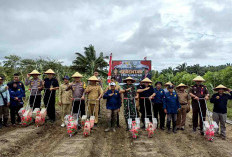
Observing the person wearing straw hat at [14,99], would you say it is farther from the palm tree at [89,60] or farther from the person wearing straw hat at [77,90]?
the palm tree at [89,60]

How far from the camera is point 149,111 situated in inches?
236

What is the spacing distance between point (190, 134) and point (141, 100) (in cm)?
185

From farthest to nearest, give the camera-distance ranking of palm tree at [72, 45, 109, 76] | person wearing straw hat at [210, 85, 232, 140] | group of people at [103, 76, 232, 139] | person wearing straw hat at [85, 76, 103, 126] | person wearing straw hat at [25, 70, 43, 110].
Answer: palm tree at [72, 45, 109, 76] → person wearing straw hat at [25, 70, 43, 110] → person wearing straw hat at [85, 76, 103, 126] → group of people at [103, 76, 232, 139] → person wearing straw hat at [210, 85, 232, 140]

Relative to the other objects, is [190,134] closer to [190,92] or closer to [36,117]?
[190,92]

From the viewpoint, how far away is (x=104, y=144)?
15.1ft

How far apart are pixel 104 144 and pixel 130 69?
668cm

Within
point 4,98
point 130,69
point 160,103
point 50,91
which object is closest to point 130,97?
point 160,103

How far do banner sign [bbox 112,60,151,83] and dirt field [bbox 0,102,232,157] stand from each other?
17.4 feet

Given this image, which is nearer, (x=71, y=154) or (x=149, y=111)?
(x=71, y=154)

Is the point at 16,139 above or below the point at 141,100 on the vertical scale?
below

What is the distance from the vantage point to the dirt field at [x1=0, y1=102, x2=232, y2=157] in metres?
4.02

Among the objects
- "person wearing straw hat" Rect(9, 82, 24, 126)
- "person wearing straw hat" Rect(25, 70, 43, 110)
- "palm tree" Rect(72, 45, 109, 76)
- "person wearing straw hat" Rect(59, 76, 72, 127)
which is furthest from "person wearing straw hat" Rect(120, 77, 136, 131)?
"palm tree" Rect(72, 45, 109, 76)

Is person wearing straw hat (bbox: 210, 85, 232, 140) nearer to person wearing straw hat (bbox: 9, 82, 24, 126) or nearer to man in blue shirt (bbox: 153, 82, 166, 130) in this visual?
man in blue shirt (bbox: 153, 82, 166, 130)

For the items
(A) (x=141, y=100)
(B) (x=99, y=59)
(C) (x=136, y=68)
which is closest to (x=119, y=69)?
(C) (x=136, y=68)
